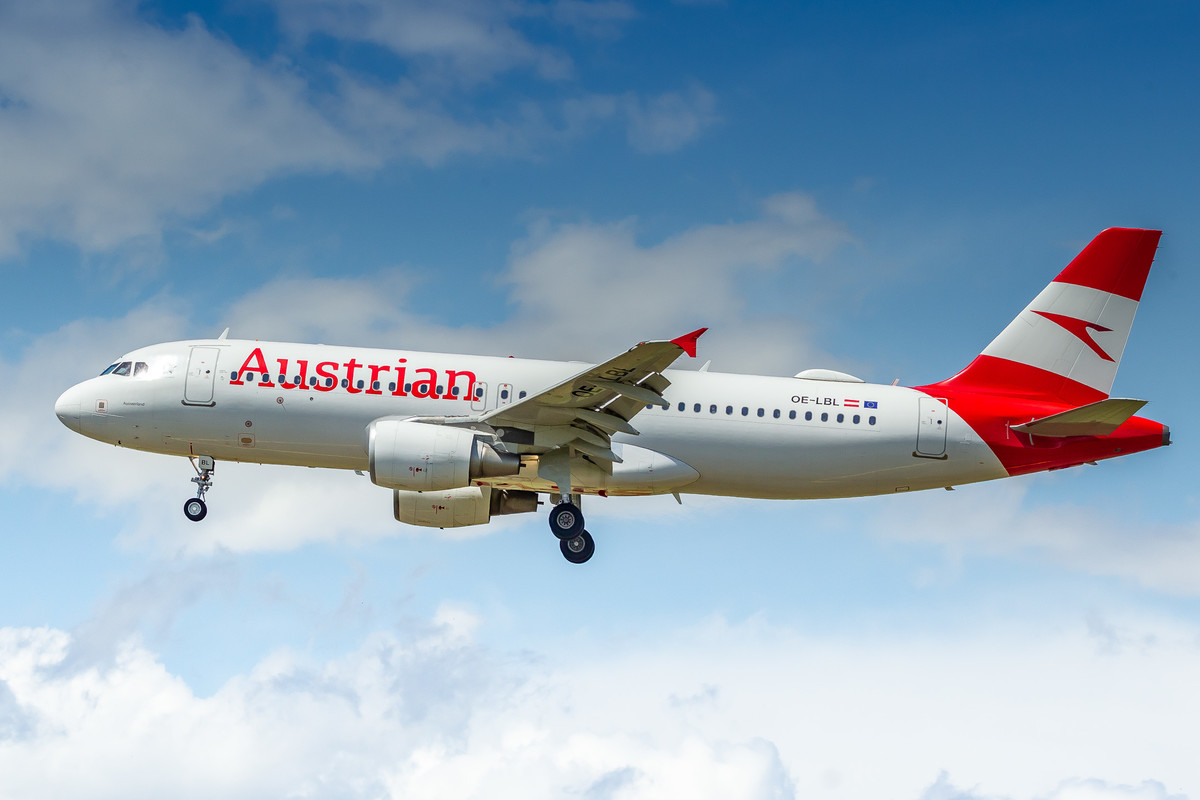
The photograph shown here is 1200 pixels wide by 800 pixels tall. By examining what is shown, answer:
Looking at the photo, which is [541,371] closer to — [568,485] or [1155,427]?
[568,485]

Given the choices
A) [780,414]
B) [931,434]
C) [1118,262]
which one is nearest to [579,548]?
[780,414]

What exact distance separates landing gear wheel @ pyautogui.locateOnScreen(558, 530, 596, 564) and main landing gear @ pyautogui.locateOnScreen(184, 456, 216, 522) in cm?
920

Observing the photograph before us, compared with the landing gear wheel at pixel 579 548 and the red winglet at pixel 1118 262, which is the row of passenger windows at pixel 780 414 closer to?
the landing gear wheel at pixel 579 548

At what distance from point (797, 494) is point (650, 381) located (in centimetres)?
606

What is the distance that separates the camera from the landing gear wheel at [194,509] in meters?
30.8

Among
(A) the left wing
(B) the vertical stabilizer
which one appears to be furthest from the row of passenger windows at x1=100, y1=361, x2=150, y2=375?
(B) the vertical stabilizer


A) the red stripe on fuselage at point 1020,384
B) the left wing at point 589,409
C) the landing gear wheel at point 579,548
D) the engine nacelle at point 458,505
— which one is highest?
the red stripe on fuselage at point 1020,384

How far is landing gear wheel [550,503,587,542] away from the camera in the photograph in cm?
2984

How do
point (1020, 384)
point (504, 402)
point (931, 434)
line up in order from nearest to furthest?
1. point (504, 402)
2. point (931, 434)
3. point (1020, 384)

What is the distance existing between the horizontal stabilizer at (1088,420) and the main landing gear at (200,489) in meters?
20.5

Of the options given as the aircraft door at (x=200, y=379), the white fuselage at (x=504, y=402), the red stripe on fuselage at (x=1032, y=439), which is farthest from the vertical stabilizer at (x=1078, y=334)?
the aircraft door at (x=200, y=379)

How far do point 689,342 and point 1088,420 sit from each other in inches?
433

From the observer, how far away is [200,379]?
2958 cm

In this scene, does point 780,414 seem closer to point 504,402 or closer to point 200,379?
point 504,402
